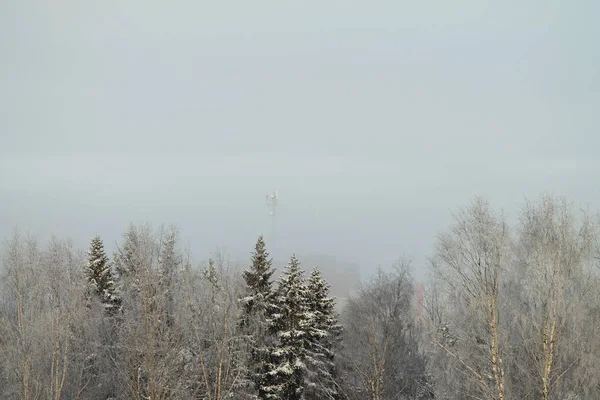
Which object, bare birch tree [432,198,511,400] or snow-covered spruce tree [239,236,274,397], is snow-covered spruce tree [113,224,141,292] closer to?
snow-covered spruce tree [239,236,274,397]

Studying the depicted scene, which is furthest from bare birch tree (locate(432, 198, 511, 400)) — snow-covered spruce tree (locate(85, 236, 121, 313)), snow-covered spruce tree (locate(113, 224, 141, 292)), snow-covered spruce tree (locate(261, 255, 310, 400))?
snow-covered spruce tree (locate(85, 236, 121, 313))

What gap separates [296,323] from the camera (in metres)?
26.6

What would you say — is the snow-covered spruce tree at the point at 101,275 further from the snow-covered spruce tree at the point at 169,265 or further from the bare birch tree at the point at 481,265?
the bare birch tree at the point at 481,265

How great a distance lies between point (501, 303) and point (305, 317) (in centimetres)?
1221

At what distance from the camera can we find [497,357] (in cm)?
1579

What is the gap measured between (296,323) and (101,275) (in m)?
14.6

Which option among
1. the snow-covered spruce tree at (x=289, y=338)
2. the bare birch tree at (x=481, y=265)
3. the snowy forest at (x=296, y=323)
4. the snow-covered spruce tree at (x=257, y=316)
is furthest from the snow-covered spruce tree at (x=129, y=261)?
the bare birch tree at (x=481, y=265)

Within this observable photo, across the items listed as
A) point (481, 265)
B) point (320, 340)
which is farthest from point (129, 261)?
point (481, 265)

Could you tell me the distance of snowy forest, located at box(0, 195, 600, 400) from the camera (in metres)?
16.5

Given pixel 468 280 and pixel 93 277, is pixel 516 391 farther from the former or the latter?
pixel 93 277

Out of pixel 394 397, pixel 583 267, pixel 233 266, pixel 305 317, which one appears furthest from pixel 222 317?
pixel 583 267

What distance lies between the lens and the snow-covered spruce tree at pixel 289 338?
25719 millimetres

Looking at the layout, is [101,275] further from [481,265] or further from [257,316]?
[481,265]

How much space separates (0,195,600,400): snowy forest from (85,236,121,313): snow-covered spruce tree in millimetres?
100
